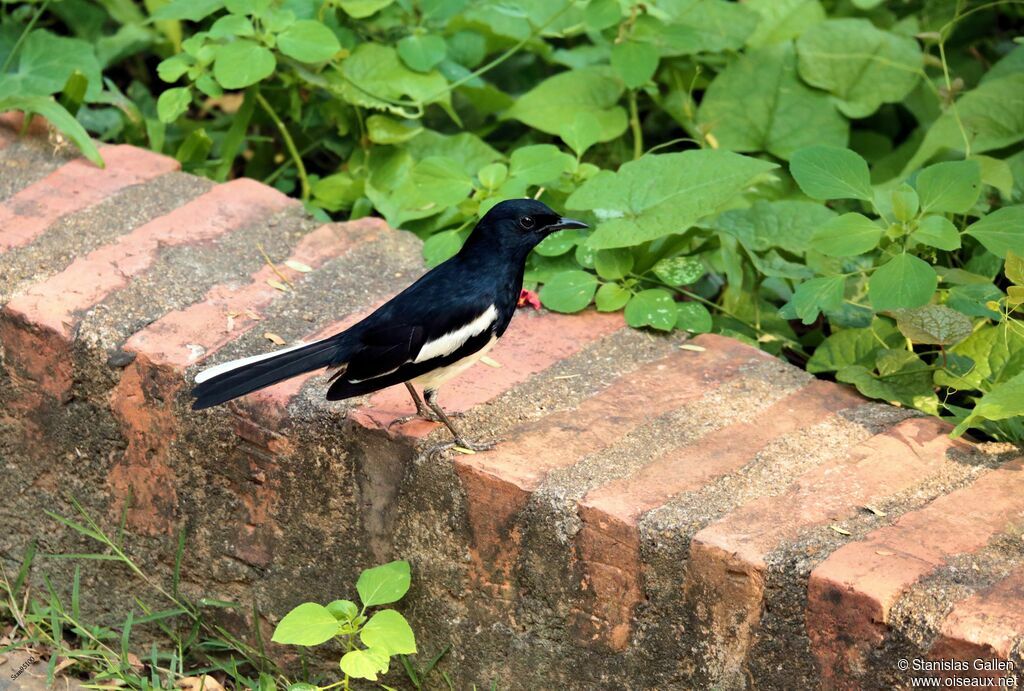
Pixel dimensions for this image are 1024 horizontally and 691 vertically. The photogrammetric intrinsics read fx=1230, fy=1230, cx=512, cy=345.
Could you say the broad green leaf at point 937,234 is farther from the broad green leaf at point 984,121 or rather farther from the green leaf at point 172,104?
the green leaf at point 172,104

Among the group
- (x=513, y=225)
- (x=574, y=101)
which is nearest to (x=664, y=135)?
(x=574, y=101)

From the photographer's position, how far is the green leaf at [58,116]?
3.97 m

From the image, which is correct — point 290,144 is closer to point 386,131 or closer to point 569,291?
point 386,131

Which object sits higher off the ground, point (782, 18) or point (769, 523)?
point (782, 18)

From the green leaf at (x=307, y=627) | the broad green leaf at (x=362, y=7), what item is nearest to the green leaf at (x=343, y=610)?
the green leaf at (x=307, y=627)

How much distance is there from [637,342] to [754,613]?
1.08 m

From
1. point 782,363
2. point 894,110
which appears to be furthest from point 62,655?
point 894,110

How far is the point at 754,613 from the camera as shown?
254 cm

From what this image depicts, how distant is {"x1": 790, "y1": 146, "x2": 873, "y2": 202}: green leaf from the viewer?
341cm

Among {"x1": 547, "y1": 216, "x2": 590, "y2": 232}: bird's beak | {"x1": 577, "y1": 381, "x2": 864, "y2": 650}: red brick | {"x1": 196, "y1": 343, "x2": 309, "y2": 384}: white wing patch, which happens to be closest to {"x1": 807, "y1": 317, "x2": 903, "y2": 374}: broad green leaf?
{"x1": 577, "y1": 381, "x2": 864, "y2": 650}: red brick

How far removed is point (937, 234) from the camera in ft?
10.8

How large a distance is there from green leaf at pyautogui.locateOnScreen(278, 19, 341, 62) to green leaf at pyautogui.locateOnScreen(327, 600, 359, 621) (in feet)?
6.35

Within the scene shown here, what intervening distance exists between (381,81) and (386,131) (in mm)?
180

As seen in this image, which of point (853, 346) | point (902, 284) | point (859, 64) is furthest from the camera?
point (859, 64)
